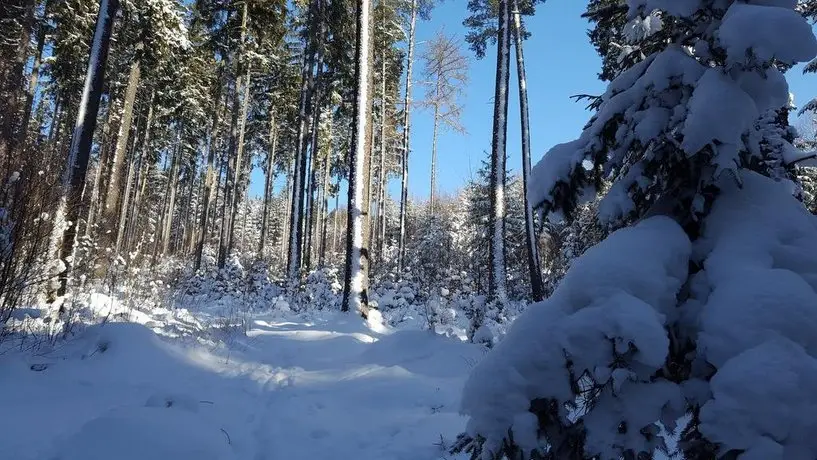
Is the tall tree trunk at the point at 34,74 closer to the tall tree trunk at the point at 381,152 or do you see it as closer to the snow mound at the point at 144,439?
the tall tree trunk at the point at 381,152

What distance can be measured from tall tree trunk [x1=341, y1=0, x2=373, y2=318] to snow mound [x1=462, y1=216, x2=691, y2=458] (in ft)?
21.8

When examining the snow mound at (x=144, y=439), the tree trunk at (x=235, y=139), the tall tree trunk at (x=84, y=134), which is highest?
the tree trunk at (x=235, y=139)

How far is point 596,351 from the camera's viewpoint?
1736mm

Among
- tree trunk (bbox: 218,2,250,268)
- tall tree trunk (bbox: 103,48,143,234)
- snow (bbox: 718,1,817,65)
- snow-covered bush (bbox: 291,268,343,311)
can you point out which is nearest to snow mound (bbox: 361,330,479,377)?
snow (bbox: 718,1,817,65)

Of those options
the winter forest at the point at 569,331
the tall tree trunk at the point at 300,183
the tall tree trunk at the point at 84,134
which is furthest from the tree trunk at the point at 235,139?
the tall tree trunk at the point at 84,134

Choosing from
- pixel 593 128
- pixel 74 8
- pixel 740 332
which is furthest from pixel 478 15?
pixel 740 332

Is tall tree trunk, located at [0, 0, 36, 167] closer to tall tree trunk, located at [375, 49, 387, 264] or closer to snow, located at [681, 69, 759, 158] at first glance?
snow, located at [681, 69, 759, 158]

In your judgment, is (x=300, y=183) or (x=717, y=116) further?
(x=300, y=183)

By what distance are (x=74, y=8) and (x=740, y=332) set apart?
2171cm

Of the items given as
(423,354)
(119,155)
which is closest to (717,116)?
(423,354)

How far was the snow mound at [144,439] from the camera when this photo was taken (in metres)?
2.79

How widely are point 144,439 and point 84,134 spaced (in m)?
6.65

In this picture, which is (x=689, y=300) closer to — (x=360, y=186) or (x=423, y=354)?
(x=423, y=354)

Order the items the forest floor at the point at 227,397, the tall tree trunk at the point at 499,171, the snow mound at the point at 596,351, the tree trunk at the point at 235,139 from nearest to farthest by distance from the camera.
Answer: the snow mound at the point at 596,351, the forest floor at the point at 227,397, the tall tree trunk at the point at 499,171, the tree trunk at the point at 235,139
